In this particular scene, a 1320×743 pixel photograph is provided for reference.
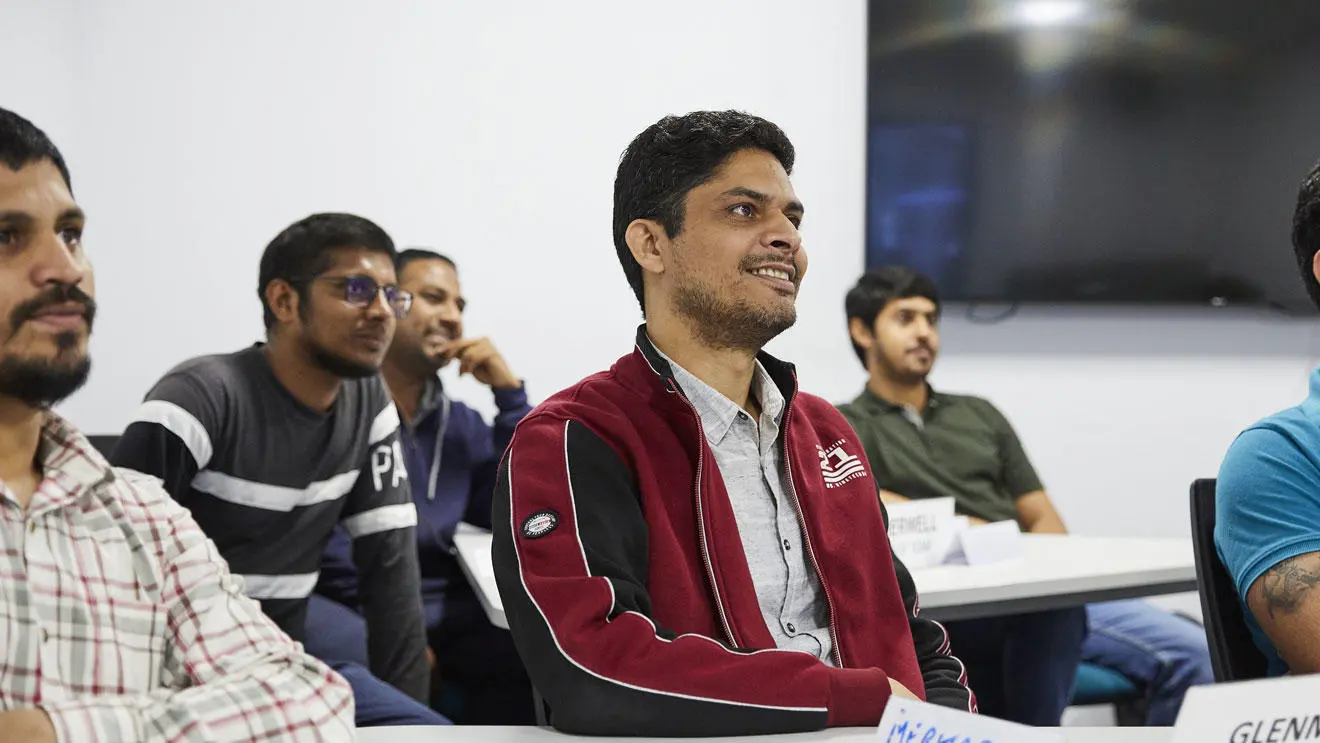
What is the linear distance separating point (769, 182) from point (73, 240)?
77 cm

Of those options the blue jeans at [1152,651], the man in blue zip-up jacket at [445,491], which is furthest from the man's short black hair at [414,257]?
the blue jeans at [1152,651]

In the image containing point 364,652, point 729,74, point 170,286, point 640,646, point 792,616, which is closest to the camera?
point 640,646

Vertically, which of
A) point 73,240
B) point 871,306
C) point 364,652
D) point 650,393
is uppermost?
point 73,240

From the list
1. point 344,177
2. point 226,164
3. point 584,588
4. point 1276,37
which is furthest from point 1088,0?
point 584,588

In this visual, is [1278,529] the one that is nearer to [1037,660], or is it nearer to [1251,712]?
[1251,712]

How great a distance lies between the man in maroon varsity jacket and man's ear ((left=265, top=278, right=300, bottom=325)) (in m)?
1.14

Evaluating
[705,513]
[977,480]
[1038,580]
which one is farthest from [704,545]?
[977,480]

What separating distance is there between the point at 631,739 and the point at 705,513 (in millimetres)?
270

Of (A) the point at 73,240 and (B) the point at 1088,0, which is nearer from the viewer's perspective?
(A) the point at 73,240

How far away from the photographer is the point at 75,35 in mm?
3783

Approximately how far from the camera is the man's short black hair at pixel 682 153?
151 centimetres

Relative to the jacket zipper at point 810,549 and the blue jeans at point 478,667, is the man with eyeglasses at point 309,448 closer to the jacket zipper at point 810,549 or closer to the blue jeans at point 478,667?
the blue jeans at point 478,667

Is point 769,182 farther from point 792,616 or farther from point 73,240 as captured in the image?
point 73,240

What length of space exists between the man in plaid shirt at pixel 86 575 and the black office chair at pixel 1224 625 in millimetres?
974
